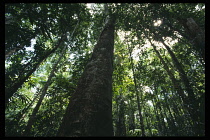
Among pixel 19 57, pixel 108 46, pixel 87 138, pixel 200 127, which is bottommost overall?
pixel 200 127

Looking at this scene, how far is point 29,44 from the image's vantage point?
6.68m

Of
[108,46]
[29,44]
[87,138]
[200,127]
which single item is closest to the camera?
[87,138]

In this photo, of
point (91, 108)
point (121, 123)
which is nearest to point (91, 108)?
point (91, 108)

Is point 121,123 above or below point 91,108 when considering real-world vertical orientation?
below

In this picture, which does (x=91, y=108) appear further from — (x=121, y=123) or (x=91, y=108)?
(x=121, y=123)

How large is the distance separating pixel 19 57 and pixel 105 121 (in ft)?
28.1

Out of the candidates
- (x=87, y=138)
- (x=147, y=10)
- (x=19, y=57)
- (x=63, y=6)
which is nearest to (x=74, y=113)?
(x=87, y=138)

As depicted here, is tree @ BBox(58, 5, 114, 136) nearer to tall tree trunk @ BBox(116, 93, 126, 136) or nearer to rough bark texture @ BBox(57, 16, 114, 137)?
rough bark texture @ BBox(57, 16, 114, 137)

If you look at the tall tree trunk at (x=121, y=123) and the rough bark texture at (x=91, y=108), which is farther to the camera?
the tall tree trunk at (x=121, y=123)

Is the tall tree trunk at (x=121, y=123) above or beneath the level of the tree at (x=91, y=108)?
beneath

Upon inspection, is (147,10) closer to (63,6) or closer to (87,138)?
(63,6)

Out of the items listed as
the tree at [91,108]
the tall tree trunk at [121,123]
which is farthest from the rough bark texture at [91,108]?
the tall tree trunk at [121,123]

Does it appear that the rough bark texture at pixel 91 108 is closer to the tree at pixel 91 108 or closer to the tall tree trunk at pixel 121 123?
the tree at pixel 91 108

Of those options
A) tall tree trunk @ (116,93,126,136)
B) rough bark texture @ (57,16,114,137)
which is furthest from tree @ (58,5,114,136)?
tall tree trunk @ (116,93,126,136)
